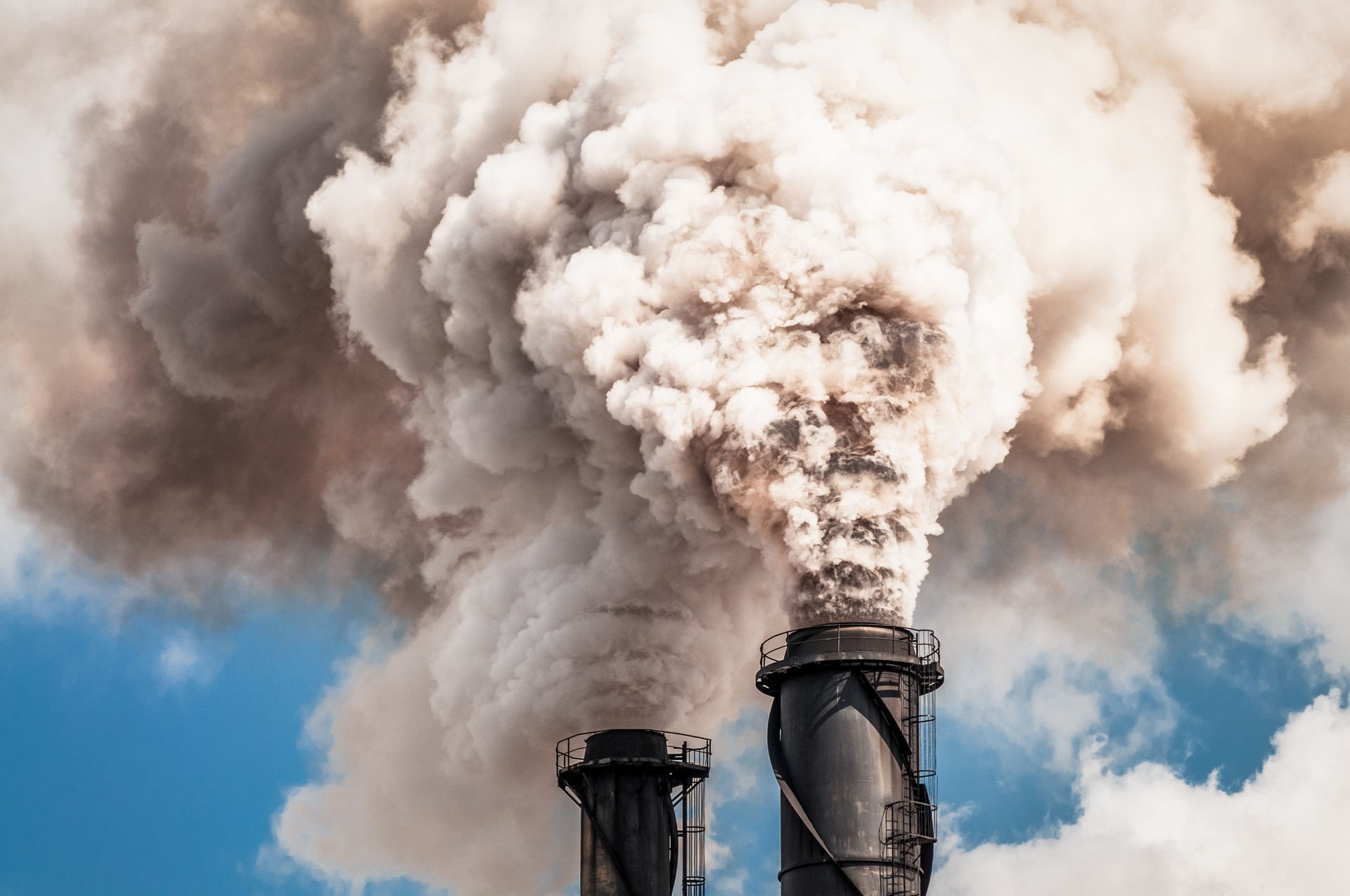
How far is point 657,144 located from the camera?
55.6 meters

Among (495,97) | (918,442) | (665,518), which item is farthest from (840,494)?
(495,97)

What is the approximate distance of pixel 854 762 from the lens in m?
50.7

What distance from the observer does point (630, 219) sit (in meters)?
56.6

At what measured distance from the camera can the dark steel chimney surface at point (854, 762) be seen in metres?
50.2

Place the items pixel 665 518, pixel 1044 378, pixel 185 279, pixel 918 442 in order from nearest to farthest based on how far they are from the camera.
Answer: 1. pixel 918 442
2. pixel 665 518
3. pixel 1044 378
4. pixel 185 279

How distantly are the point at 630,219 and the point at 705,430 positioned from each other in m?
6.84

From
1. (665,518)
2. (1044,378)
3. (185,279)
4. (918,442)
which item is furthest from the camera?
(185,279)

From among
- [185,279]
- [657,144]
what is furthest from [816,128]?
[185,279]

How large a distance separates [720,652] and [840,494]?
11281 millimetres

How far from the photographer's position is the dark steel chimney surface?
50.2m

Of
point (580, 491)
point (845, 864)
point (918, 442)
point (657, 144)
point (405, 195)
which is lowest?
point (845, 864)

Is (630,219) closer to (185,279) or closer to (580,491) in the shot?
(580,491)

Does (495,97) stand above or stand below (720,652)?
above

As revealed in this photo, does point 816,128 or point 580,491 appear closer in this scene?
point 816,128
